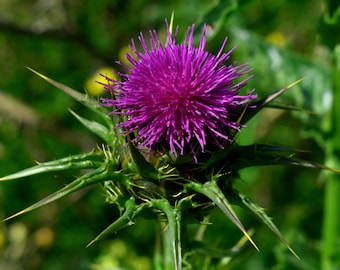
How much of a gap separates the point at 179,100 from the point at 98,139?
2285mm

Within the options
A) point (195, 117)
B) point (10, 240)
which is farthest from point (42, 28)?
point (195, 117)

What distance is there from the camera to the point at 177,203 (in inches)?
69.4

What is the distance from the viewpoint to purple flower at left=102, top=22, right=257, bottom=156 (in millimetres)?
1720

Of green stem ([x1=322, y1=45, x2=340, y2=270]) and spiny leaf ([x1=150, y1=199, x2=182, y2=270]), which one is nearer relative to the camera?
spiny leaf ([x1=150, y1=199, x2=182, y2=270])

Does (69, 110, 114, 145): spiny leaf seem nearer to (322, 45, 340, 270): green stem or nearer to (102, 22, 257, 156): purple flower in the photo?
(102, 22, 257, 156): purple flower

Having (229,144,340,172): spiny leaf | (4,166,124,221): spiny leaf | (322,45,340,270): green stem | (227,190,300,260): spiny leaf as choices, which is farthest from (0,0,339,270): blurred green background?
(4,166,124,221): spiny leaf

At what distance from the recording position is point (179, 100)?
5.68 ft

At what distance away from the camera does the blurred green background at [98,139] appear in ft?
10.2

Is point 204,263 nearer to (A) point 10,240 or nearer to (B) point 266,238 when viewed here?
(B) point 266,238

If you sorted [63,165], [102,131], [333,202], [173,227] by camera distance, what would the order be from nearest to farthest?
[173,227]
[63,165]
[102,131]
[333,202]

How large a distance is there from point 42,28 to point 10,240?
4.59 ft

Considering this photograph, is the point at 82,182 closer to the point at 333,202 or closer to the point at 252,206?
the point at 252,206

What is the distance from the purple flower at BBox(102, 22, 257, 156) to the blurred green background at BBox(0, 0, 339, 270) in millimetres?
1051

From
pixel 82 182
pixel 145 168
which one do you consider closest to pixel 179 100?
pixel 145 168
